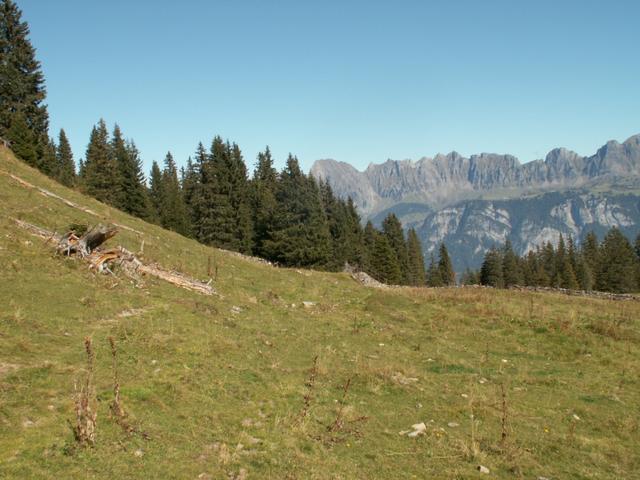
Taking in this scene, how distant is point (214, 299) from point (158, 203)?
66.2m

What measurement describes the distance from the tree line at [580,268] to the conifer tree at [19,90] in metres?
91.6

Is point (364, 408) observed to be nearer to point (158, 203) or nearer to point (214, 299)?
point (214, 299)

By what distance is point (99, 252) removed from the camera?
21266 mm

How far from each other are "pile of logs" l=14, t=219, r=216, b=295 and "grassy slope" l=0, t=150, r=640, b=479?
0.93 meters

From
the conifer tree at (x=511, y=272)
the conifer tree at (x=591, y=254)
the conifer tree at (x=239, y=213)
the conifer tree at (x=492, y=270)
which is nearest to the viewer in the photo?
the conifer tree at (x=239, y=213)

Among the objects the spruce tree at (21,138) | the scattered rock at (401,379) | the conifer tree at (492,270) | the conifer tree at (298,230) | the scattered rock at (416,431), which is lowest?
the scattered rock at (416,431)

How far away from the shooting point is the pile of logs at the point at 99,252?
20484mm

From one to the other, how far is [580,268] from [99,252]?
4746 inches

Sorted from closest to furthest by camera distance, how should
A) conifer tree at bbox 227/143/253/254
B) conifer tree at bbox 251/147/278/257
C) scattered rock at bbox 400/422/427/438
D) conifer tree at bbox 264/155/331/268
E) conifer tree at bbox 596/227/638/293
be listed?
scattered rock at bbox 400/422/427/438 < conifer tree at bbox 264/155/331/268 < conifer tree at bbox 251/147/278/257 < conifer tree at bbox 227/143/253/254 < conifer tree at bbox 596/227/638/293

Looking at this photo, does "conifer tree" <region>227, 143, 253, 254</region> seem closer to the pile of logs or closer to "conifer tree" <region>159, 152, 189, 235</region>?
"conifer tree" <region>159, 152, 189, 235</region>

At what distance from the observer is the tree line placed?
344ft

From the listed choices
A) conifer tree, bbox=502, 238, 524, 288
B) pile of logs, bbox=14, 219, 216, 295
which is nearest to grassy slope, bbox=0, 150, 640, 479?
pile of logs, bbox=14, 219, 216, 295

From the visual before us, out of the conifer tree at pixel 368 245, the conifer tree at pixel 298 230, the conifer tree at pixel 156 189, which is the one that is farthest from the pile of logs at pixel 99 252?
the conifer tree at pixel 368 245

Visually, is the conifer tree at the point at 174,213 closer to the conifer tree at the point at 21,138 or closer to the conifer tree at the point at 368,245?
the conifer tree at the point at 21,138
